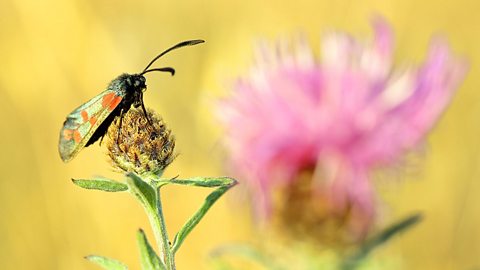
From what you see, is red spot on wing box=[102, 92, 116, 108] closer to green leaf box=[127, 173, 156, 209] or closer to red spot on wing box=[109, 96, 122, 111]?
red spot on wing box=[109, 96, 122, 111]

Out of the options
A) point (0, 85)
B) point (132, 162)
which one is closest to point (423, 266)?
point (0, 85)

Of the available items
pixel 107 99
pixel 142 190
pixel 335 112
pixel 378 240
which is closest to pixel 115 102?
pixel 107 99

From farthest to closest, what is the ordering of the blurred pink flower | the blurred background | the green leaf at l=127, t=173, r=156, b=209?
1. the blurred background
2. the blurred pink flower
3. the green leaf at l=127, t=173, r=156, b=209

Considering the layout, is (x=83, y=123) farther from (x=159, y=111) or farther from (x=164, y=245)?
(x=159, y=111)

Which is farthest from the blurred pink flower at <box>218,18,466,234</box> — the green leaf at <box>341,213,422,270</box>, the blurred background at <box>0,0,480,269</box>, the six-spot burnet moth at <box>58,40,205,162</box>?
the six-spot burnet moth at <box>58,40,205,162</box>

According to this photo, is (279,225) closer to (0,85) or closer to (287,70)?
(287,70)
